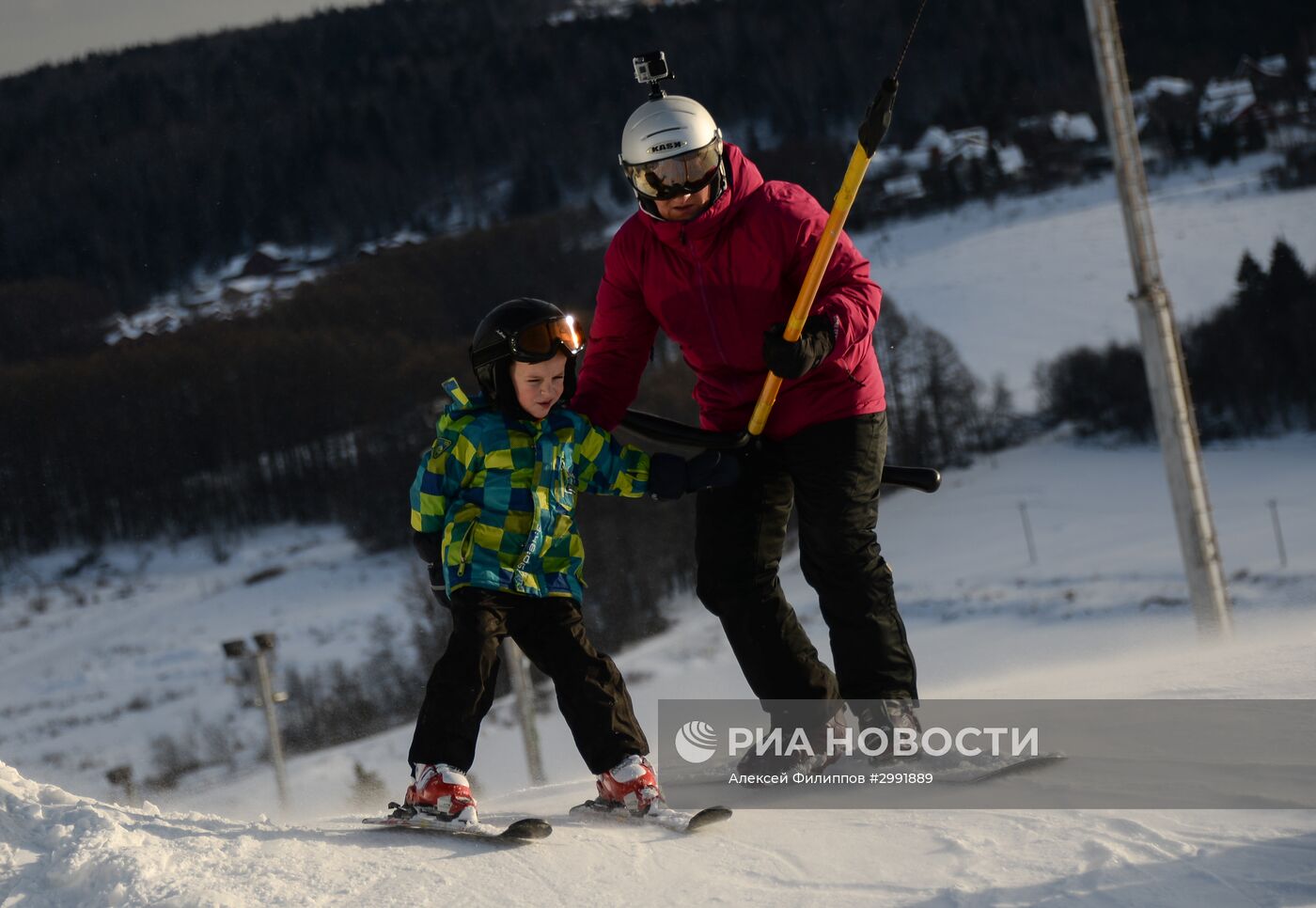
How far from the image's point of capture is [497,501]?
2918 mm

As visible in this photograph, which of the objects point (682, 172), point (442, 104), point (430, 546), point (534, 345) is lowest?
point (430, 546)

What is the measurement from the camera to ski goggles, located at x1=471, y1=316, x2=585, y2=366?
2959mm

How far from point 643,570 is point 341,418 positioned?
1428 cm

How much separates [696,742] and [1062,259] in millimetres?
52242

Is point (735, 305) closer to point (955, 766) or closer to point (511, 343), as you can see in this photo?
point (511, 343)

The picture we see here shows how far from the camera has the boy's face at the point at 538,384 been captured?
296 cm

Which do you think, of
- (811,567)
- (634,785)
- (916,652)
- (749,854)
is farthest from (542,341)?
(916,652)

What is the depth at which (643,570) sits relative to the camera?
30.5 meters

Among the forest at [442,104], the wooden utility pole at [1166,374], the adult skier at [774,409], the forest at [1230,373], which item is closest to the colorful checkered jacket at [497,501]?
the adult skier at [774,409]

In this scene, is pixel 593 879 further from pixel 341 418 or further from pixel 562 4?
pixel 562 4

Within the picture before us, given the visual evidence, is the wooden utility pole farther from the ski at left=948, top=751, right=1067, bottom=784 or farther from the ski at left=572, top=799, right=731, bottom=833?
the ski at left=572, top=799, right=731, bottom=833

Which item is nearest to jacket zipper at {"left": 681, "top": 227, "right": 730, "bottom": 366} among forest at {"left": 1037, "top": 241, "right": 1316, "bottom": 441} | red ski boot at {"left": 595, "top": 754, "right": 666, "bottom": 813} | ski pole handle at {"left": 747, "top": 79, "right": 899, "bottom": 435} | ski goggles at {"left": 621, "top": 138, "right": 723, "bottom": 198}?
ski goggles at {"left": 621, "top": 138, "right": 723, "bottom": 198}

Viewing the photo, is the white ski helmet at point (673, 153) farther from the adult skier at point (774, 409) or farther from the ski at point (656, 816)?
the ski at point (656, 816)

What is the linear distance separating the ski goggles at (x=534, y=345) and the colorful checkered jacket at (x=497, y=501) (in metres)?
0.11
